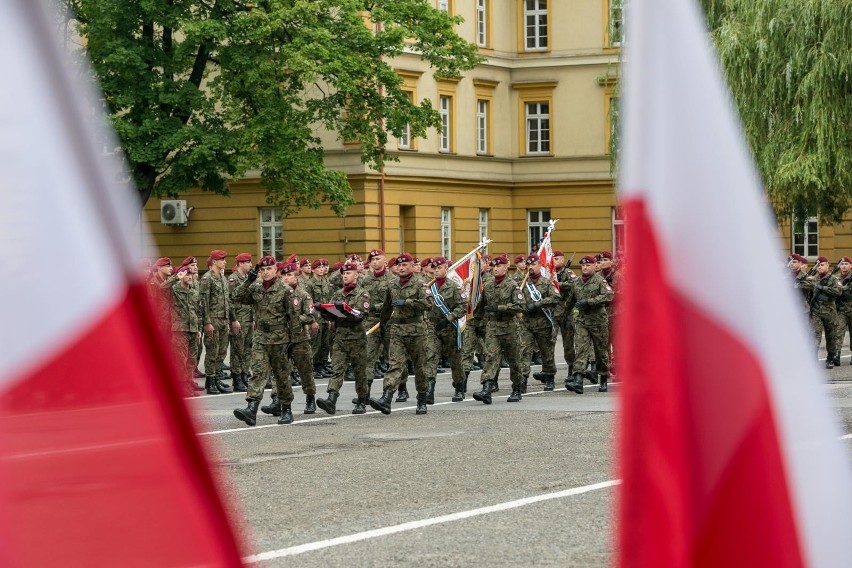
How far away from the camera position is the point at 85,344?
1.79 m

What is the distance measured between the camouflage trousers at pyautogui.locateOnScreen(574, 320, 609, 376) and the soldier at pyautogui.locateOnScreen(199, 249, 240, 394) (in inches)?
195

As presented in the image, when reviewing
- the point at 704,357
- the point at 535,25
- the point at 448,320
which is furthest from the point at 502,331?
the point at 535,25

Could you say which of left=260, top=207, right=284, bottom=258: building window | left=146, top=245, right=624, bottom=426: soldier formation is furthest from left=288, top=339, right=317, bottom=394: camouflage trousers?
left=260, top=207, right=284, bottom=258: building window

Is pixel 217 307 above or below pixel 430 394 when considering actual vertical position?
above

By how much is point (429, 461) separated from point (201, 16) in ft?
84.0

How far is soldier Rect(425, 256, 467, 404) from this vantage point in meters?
21.1

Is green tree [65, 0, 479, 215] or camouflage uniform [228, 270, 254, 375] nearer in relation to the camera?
camouflage uniform [228, 270, 254, 375]

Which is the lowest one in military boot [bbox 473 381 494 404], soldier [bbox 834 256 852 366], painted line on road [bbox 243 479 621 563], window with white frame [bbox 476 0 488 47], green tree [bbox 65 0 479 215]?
military boot [bbox 473 381 494 404]

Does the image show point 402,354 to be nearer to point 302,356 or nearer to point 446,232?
point 302,356

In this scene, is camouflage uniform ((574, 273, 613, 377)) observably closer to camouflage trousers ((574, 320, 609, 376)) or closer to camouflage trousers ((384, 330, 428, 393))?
camouflage trousers ((574, 320, 609, 376))

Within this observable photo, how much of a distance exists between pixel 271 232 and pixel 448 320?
28.3 metres

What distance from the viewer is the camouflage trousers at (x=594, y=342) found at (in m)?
22.4

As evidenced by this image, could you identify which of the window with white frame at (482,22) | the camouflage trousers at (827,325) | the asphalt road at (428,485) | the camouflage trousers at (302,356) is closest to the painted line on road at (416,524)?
the asphalt road at (428,485)

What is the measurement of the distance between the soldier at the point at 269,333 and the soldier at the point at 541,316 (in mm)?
4868
